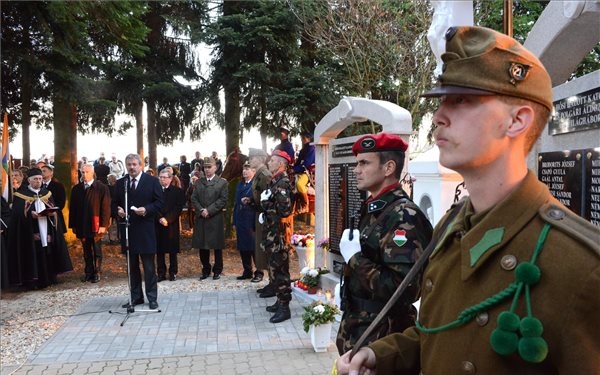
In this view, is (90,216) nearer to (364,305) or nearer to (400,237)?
(364,305)

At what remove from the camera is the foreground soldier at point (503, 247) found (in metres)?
1.09

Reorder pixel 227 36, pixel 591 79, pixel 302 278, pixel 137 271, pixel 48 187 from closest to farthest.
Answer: pixel 591 79 < pixel 137 271 < pixel 302 278 < pixel 48 187 < pixel 227 36

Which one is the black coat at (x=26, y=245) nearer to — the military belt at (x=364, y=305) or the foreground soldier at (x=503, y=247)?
the military belt at (x=364, y=305)

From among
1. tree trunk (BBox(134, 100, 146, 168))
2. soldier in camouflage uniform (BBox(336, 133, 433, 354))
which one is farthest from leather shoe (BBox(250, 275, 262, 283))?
tree trunk (BBox(134, 100, 146, 168))

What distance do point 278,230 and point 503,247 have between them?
6005mm

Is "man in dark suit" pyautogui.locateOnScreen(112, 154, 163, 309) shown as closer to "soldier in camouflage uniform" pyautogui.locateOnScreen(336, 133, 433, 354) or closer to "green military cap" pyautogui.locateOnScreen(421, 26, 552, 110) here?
"soldier in camouflage uniform" pyautogui.locateOnScreen(336, 133, 433, 354)

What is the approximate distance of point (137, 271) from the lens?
762 cm

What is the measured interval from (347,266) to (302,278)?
17.6 feet

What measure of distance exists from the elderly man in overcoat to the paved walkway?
1880 millimetres

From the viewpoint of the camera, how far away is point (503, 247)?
1.23 meters

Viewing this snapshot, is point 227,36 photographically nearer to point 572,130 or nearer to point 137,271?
point 137,271

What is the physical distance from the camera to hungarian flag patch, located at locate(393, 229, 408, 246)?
2.72 metres

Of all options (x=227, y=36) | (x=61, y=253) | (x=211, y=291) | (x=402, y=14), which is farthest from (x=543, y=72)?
(x=402, y=14)

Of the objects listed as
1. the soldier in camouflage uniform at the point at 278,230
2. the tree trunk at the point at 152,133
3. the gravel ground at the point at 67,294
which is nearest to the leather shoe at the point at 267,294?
the gravel ground at the point at 67,294
